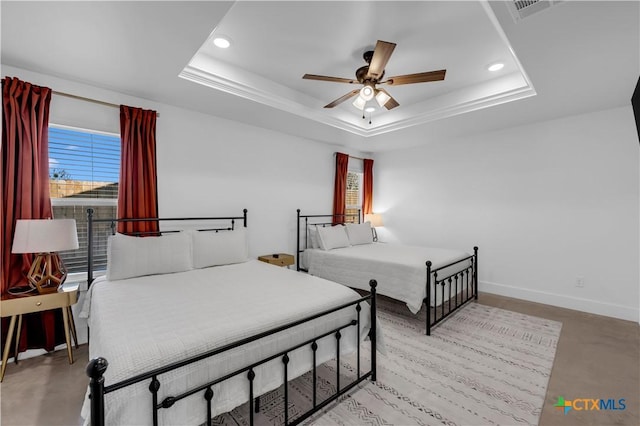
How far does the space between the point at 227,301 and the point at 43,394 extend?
4.79 ft

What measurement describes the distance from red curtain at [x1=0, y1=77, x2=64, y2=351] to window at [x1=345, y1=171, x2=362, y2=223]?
4.30 metres

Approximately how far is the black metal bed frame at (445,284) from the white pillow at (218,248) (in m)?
1.49

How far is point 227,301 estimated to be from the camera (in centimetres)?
188

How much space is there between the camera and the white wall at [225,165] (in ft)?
9.09

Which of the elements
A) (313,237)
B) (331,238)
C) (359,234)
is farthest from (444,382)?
(359,234)

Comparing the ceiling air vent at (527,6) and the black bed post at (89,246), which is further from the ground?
the ceiling air vent at (527,6)

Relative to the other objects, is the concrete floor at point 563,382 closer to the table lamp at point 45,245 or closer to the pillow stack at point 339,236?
the table lamp at point 45,245

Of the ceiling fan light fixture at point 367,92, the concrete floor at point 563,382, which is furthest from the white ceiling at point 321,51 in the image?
the concrete floor at point 563,382

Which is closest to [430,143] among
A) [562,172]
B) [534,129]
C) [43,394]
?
[534,129]

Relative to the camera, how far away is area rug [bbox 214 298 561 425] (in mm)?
1765

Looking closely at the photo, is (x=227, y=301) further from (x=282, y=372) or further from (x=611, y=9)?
(x=611, y=9)

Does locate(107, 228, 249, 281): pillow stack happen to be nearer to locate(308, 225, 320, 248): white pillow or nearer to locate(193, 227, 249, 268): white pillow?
locate(193, 227, 249, 268): white pillow

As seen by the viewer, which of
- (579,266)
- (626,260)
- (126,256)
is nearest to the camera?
(126,256)

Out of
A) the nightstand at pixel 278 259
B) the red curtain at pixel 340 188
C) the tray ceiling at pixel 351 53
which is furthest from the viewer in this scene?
the red curtain at pixel 340 188
